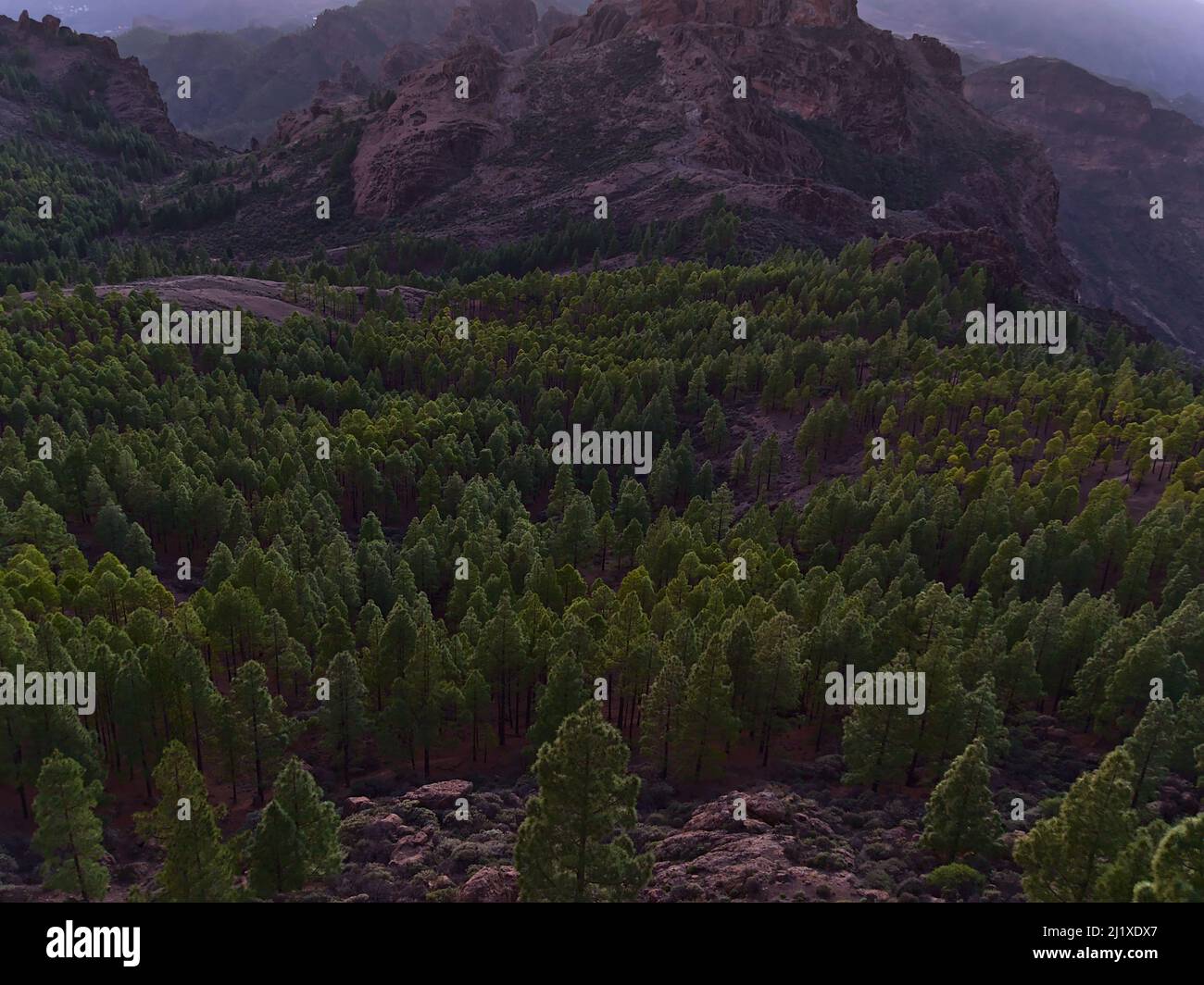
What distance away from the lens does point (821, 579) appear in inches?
2926

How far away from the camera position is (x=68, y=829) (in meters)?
40.1

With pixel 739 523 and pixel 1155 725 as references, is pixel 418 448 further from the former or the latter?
pixel 1155 725

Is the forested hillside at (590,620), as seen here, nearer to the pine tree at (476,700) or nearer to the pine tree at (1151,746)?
the pine tree at (1151,746)

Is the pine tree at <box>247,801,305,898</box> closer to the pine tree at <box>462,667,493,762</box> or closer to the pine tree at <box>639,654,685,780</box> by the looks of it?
the pine tree at <box>462,667,493,762</box>

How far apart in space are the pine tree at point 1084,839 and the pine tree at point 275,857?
1189 inches

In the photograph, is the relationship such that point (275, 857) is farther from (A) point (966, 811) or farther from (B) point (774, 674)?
(B) point (774, 674)

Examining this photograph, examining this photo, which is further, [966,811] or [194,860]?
[966,811]

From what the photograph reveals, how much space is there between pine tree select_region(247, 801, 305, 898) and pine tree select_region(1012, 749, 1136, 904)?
3019 cm

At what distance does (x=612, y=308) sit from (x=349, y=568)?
350ft

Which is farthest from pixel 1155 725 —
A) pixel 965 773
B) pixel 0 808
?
pixel 0 808

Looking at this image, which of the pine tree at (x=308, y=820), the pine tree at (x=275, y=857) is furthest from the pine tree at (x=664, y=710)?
the pine tree at (x=275, y=857)
